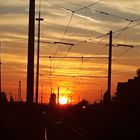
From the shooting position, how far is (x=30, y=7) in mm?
26406

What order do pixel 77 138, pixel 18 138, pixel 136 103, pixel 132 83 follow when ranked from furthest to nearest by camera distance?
1. pixel 132 83
2. pixel 136 103
3. pixel 77 138
4. pixel 18 138

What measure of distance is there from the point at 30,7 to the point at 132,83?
7532 cm

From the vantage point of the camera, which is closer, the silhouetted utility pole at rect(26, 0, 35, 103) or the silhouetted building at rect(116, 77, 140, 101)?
the silhouetted utility pole at rect(26, 0, 35, 103)

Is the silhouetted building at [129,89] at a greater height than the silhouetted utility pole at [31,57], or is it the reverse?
the silhouetted utility pole at [31,57]

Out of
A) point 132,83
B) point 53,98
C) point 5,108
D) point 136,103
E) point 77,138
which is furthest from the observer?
point 53,98

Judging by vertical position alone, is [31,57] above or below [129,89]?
above

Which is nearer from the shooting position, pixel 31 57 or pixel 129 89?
pixel 31 57

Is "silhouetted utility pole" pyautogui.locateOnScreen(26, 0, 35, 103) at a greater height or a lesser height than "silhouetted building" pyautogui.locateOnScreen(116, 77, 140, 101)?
greater

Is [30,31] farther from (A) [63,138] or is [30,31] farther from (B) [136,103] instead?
(B) [136,103]

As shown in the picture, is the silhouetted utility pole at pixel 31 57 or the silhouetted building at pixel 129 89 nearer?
the silhouetted utility pole at pixel 31 57

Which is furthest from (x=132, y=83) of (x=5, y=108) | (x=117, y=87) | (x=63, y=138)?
(x=63, y=138)

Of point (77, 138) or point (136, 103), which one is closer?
point (77, 138)

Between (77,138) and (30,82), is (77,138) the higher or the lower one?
the lower one

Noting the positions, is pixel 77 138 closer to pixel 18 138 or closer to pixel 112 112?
pixel 18 138
